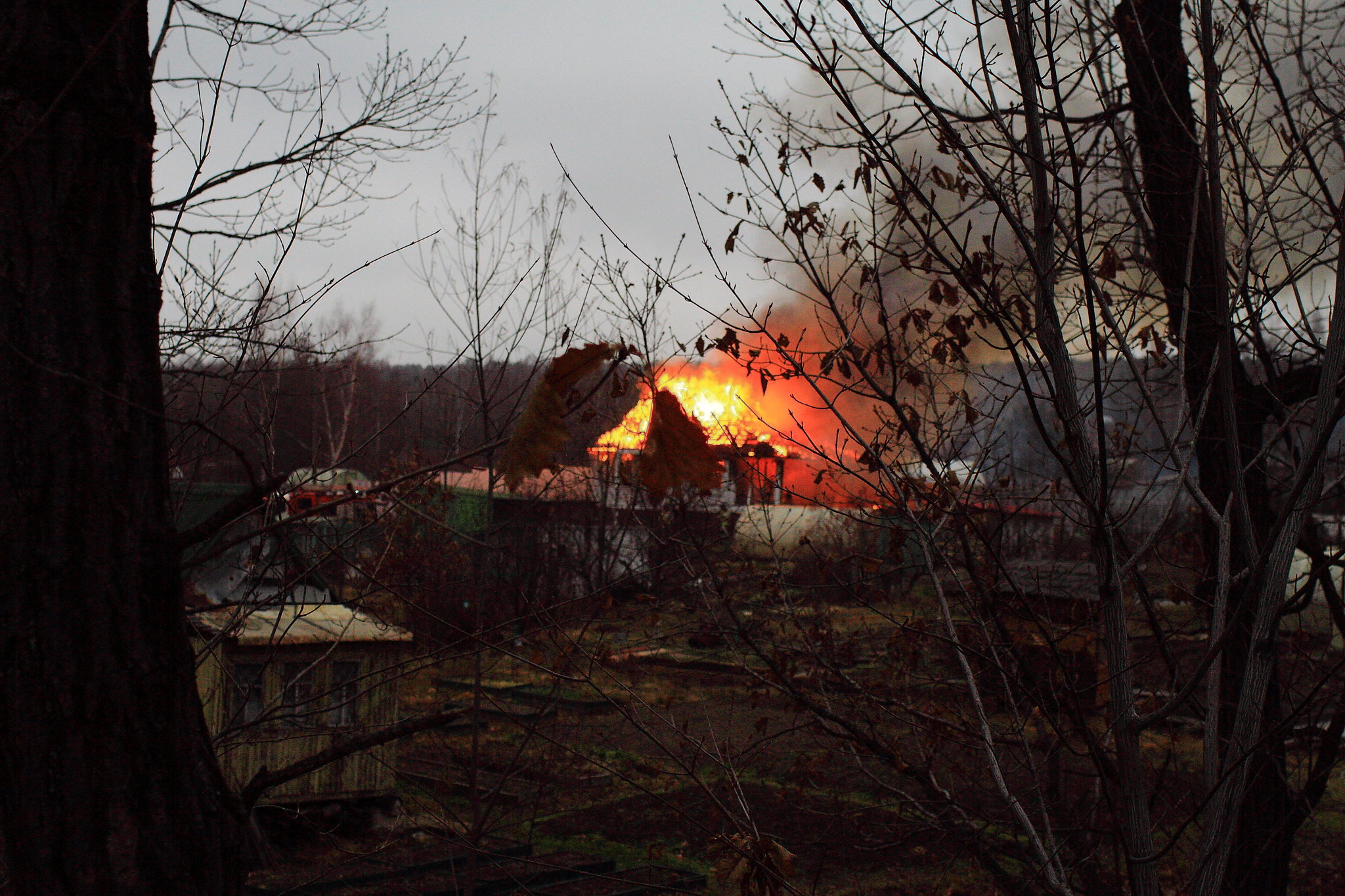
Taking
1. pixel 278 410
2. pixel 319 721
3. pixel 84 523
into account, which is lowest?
pixel 319 721

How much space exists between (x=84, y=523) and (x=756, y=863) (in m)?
1.76

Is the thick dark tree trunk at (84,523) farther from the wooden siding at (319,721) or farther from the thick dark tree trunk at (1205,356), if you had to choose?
the wooden siding at (319,721)

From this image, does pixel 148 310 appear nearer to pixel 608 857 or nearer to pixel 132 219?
pixel 132 219

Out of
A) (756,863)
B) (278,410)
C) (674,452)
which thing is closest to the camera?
(674,452)

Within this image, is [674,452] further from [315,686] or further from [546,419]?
[315,686]

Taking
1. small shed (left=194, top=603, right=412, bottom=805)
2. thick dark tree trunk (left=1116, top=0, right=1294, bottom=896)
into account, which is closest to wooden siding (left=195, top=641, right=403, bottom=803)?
small shed (left=194, top=603, right=412, bottom=805)

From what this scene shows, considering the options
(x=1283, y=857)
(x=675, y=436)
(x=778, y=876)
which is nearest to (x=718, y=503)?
(x=1283, y=857)

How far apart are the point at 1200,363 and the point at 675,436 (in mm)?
3342

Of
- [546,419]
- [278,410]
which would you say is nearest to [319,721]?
[278,410]

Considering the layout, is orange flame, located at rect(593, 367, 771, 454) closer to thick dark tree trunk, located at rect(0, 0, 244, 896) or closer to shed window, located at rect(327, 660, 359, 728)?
thick dark tree trunk, located at rect(0, 0, 244, 896)

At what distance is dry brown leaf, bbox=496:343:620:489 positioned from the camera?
1508 mm

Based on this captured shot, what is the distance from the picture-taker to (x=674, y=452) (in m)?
1.49

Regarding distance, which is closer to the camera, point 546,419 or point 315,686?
point 546,419

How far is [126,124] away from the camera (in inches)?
82.4
